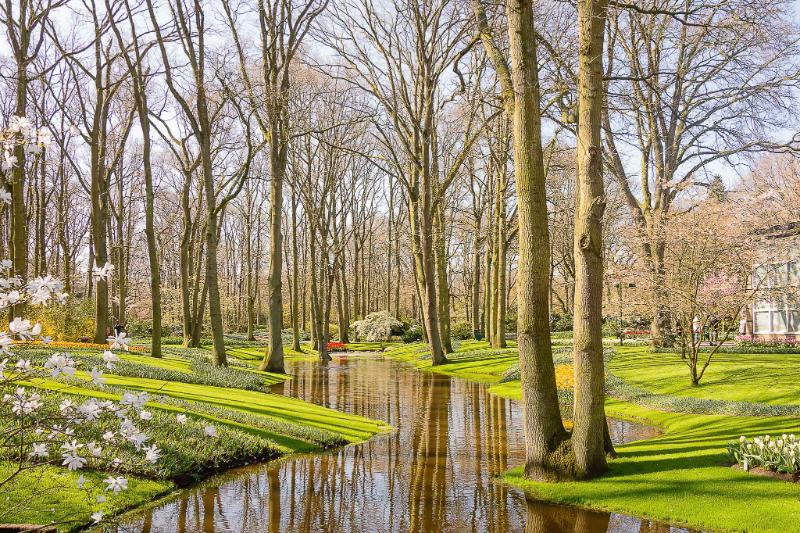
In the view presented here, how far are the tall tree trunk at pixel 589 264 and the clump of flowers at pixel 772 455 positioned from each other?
6.11ft

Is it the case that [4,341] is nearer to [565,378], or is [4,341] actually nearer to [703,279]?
[565,378]

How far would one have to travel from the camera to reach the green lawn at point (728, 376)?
1481 centimetres

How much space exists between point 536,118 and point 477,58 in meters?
20.3

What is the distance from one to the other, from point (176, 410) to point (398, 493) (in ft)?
14.8

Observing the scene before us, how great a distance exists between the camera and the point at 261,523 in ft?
23.4

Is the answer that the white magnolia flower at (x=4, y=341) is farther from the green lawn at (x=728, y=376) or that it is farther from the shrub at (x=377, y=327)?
the shrub at (x=377, y=327)

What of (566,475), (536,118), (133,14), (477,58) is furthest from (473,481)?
(477,58)

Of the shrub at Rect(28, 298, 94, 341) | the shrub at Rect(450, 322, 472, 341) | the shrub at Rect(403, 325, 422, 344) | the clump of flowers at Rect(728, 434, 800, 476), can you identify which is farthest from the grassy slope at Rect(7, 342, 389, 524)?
the shrub at Rect(450, 322, 472, 341)

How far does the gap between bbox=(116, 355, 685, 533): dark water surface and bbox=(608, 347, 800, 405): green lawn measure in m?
3.07

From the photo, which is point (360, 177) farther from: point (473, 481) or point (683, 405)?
point (473, 481)

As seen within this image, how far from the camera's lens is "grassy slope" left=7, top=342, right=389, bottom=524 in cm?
693

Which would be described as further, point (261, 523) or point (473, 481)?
point (473, 481)

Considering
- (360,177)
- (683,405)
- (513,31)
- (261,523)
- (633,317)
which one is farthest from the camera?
(360,177)

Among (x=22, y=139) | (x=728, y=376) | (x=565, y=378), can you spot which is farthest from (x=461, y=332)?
(x=22, y=139)
